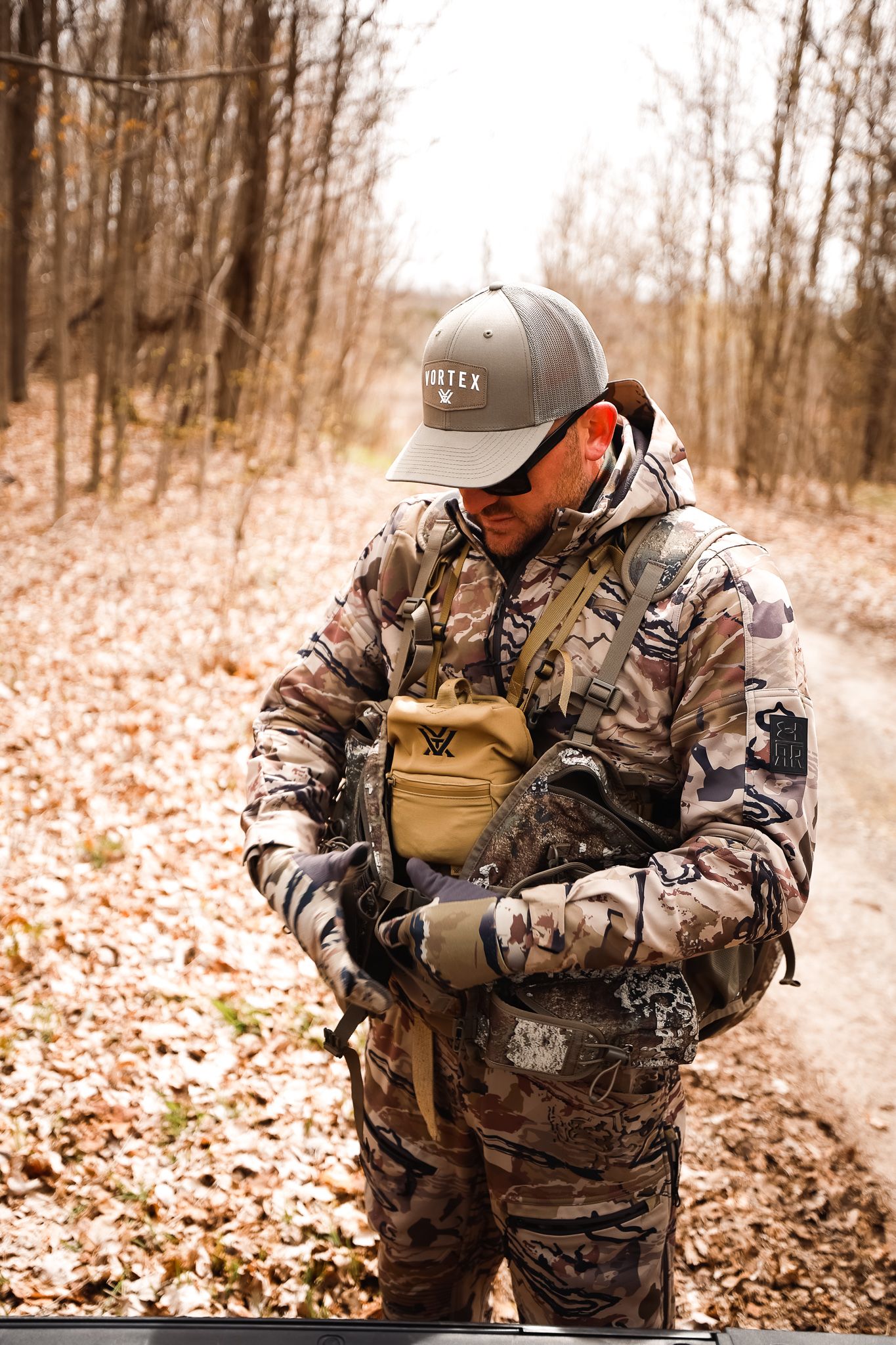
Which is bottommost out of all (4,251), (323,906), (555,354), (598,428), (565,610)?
(323,906)

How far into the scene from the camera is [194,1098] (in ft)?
10.6

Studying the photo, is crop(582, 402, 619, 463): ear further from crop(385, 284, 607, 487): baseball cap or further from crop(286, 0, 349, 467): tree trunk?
crop(286, 0, 349, 467): tree trunk

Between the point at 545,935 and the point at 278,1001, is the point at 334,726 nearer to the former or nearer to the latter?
the point at 545,935

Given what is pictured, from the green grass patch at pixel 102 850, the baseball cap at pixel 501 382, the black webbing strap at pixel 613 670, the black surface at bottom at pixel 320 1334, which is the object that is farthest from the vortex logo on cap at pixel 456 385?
the green grass patch at pixel 102 850

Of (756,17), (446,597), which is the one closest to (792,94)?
(756,17)

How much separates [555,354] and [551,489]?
0.81 feet

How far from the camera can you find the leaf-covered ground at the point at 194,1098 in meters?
2.69

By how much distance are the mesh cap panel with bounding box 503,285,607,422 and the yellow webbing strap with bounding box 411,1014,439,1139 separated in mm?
1215

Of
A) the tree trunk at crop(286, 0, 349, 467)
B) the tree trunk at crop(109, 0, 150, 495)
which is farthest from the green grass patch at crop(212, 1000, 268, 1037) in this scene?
the tree trunk at crop(109, 0, 150, 495)

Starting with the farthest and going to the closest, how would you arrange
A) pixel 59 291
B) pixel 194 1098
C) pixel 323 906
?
pixel 59 291, pixel 194 1098, pixel 323 906

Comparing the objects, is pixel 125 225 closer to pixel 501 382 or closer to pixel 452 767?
pixel 501 382

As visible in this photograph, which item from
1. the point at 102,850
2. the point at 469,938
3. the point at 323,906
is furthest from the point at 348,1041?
the point at 102,850

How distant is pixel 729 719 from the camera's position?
62.6 inches

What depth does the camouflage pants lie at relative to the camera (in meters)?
1.74
